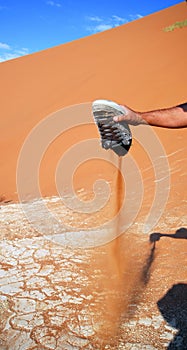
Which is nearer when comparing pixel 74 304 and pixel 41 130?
pixel 74 304

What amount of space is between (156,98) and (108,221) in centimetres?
471

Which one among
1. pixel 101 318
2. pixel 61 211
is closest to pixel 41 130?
pixel 61 211

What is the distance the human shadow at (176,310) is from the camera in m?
1.56

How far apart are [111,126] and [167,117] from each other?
0.84 feet

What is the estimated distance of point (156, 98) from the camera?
7129mm

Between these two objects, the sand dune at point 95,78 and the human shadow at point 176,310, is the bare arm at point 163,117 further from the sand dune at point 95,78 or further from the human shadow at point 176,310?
the sand dune at point 95,78

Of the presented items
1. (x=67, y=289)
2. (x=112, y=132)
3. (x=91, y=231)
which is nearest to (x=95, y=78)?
(x=91, y=231)

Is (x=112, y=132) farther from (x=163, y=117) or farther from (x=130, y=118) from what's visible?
(x=163, y=117)

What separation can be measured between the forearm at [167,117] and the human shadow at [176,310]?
99 centimetres

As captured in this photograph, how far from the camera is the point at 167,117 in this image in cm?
148

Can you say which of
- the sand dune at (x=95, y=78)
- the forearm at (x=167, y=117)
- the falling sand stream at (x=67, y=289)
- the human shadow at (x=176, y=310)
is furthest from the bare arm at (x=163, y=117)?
the sand dune at (x=95, y=78)

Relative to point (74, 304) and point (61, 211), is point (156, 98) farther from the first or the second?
point (74, 304)

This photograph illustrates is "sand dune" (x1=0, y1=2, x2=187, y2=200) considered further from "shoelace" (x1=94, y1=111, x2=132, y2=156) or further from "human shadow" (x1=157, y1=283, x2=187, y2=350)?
"shoelace" (x1=94, y1=111, x2=132, y2=156)

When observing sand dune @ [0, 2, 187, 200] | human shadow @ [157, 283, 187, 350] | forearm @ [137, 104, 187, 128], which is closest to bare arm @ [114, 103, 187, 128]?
forearm @ [137, 104, 187, 128]
